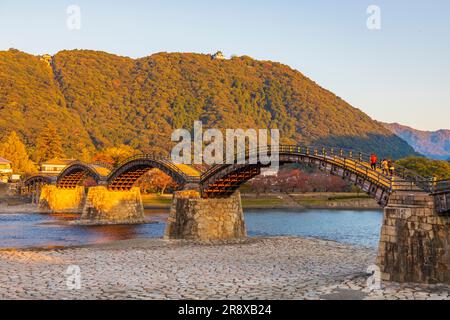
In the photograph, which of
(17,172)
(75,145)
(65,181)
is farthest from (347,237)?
(75,145)

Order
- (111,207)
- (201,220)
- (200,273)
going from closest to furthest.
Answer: (200,273)
(201,220)
(111,207)

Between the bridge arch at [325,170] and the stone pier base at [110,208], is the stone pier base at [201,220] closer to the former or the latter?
the bridge arch at [325,170]

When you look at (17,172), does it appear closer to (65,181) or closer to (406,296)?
(65,181)

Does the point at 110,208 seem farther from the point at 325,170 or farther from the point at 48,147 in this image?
the point at 48,147

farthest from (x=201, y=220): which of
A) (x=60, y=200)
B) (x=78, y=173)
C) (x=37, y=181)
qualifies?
(x=37, y=181)

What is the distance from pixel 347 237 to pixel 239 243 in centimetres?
1680

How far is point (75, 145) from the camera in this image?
176m

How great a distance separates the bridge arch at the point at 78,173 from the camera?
72.7 metres

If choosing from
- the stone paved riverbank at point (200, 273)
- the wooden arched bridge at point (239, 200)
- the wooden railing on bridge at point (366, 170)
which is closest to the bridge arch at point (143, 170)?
the wooden arched bridge at point (239, 200)

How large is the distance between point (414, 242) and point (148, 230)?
4085 centimetres

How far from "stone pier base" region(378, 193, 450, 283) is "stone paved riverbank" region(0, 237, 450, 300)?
73 cm

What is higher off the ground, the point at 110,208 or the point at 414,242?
the point at 414,242

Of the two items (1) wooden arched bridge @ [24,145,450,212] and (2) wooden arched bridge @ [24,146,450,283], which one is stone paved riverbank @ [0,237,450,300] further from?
(1) wooden arched bridge @ [24,145,450,212]

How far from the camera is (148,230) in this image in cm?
5916
